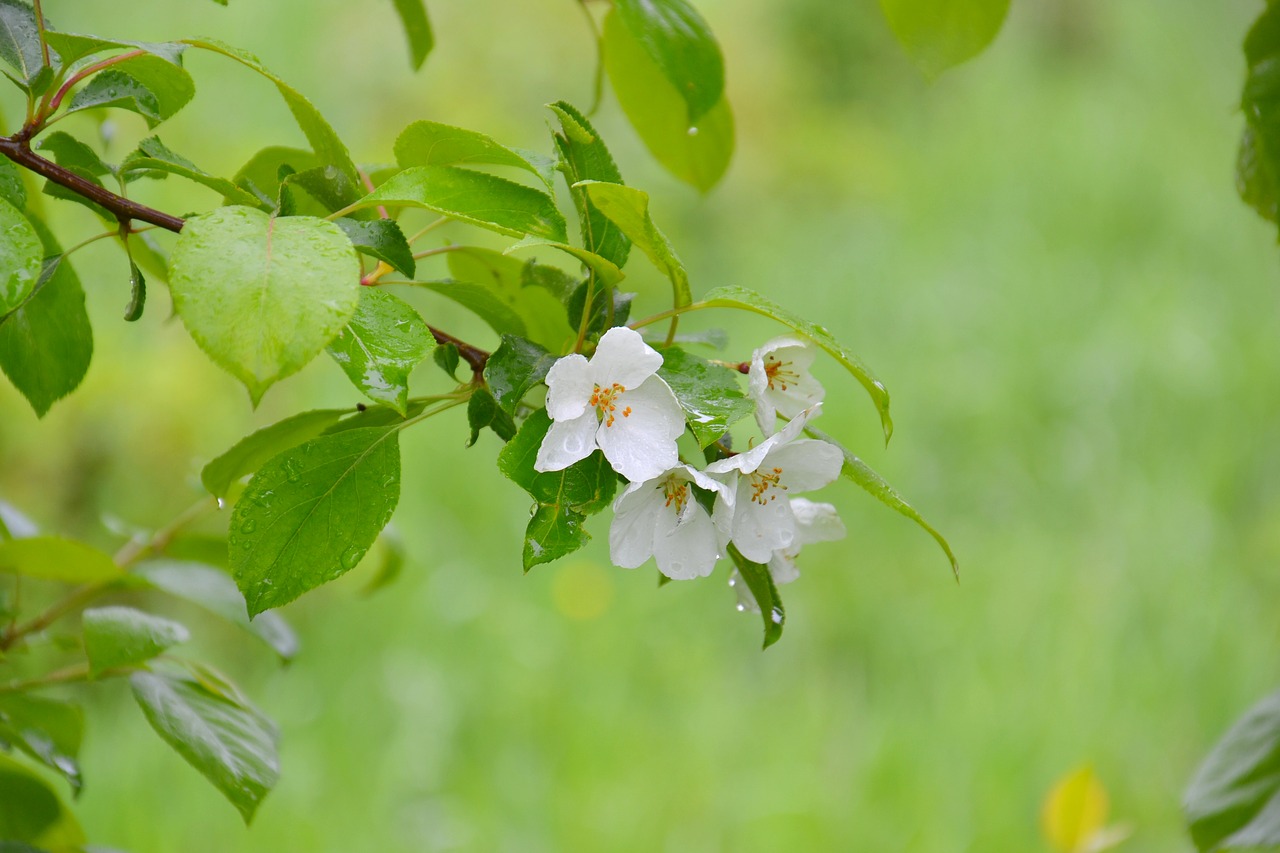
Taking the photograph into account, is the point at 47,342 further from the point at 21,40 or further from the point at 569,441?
the point at 569,441

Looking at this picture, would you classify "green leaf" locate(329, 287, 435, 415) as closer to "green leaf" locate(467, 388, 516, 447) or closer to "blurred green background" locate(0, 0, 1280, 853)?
"green leaf" locate(467, 388, 516, 447)

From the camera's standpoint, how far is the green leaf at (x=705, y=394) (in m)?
0.48

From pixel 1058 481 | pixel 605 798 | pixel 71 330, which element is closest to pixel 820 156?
pixel 1058 481

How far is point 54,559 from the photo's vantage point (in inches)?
28.2

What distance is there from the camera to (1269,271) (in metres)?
3.56

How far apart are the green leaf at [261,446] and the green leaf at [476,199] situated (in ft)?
0.56

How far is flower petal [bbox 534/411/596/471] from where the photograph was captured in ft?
1.58

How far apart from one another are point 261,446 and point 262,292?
0.25 m

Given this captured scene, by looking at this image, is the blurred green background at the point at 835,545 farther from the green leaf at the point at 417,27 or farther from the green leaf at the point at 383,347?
the green leaf at the point at 383,347

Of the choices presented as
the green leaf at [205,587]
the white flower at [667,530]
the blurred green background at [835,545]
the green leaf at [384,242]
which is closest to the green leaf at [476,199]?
the green leaf at [384,242]

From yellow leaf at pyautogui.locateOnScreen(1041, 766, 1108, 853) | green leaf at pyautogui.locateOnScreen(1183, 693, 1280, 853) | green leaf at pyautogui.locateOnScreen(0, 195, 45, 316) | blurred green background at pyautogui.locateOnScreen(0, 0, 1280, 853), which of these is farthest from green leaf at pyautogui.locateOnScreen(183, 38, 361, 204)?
blurred green background at pyautogui.locateOnScreen(0, 0, 1280, 853)

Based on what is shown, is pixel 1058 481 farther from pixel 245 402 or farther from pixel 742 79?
pixel 742 79

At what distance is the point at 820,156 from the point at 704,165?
3846 millimetres

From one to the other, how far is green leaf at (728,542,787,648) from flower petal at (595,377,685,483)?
8 centimetres
